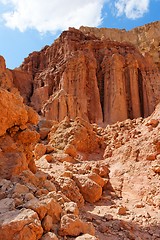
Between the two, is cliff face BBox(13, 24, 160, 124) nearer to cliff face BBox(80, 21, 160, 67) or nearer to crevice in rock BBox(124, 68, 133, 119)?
crevice in rock BBox(124, 68, 133, 119)

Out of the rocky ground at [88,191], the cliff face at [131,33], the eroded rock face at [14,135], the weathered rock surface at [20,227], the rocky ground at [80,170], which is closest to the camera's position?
Result: the weathered rock surface at [20,227]

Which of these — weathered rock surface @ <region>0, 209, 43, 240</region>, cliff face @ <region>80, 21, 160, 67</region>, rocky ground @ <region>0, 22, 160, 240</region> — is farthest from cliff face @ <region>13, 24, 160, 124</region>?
cliff face @ <region>80, 21, 160, 67</region>

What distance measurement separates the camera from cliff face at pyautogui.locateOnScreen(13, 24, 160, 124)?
2147 cm

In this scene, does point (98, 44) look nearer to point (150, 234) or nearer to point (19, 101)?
point (19, 101)

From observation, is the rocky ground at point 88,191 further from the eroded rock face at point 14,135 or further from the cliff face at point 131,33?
the cliff face at point 131,33

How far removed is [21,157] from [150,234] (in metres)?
3.04

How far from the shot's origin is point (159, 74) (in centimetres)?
2469

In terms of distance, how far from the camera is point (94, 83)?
77.1 feet

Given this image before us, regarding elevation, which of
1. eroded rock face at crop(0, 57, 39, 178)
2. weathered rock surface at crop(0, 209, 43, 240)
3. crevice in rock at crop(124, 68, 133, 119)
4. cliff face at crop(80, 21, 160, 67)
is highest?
cliff face at crop(80, 21, 160, 67)

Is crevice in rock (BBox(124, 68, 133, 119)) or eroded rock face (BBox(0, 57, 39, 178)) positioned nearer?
eroded rock face (BBox(0, 57, 39, 178))

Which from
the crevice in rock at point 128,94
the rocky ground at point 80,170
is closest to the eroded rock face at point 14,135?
the rocky ground at point 80,170

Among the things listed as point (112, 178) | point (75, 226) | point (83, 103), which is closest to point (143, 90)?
point (83, 103)

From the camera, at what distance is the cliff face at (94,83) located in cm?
2147

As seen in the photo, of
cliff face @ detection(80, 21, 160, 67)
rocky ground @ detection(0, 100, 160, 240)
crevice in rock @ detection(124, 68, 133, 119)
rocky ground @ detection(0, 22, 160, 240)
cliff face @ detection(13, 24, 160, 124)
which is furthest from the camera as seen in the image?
cliff face @ detection(80, 21, 160, 67)
